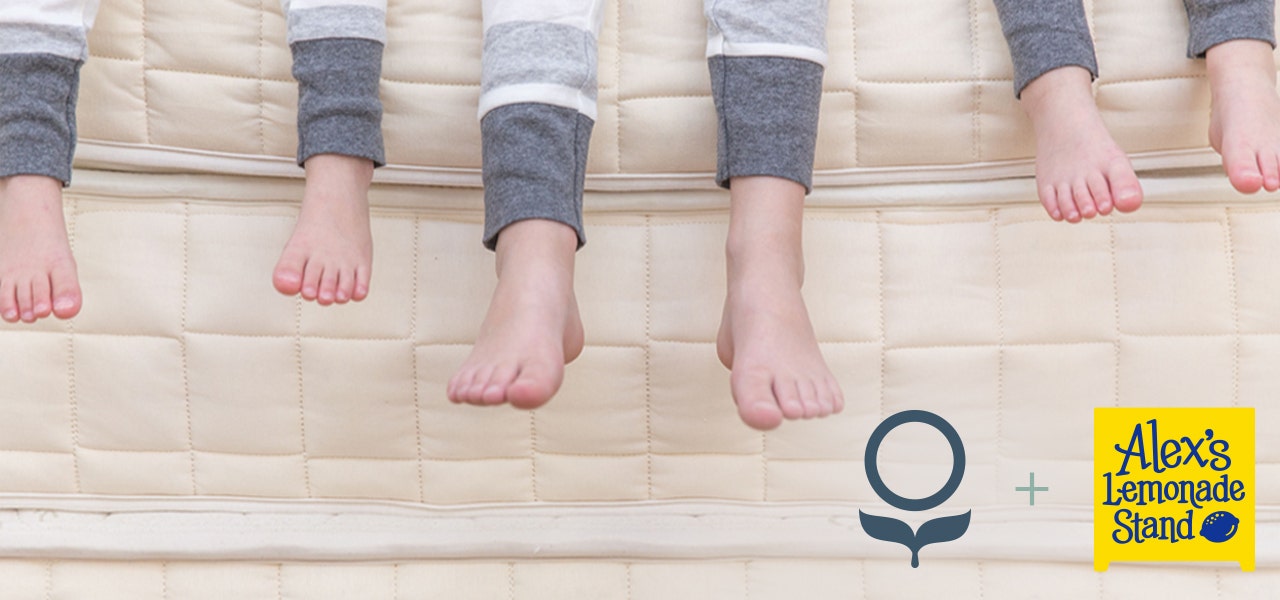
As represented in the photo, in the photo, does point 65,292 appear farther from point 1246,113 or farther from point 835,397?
point 1246,113

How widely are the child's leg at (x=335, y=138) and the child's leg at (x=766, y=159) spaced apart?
0.32 m

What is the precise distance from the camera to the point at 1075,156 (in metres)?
0.88

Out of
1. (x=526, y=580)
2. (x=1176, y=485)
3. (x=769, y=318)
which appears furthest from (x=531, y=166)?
(x=1176, y=485)

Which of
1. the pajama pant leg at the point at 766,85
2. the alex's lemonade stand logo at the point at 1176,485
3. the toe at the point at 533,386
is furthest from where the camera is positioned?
the alex's lemonade stand logo at the point at 1176,485

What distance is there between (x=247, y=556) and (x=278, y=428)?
13 cm

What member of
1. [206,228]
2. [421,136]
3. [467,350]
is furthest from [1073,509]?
[206,228]

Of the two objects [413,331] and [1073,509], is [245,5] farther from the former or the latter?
[1073,509]

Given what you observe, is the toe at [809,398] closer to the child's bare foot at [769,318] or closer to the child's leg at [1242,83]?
the child's bare foot at [769,318]

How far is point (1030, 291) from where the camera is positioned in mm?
968

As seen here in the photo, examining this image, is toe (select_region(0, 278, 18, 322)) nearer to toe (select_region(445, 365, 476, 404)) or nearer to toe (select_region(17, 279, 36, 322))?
toe (select_region(17, 279, 36, 322))

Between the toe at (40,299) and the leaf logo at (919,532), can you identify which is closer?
the toe at (40,299)

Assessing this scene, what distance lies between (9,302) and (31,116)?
16 centimetres

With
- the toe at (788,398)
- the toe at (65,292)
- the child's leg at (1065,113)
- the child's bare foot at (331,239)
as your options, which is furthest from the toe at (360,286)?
the child's leg at (1065,113)

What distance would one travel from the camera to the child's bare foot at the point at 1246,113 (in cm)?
86
